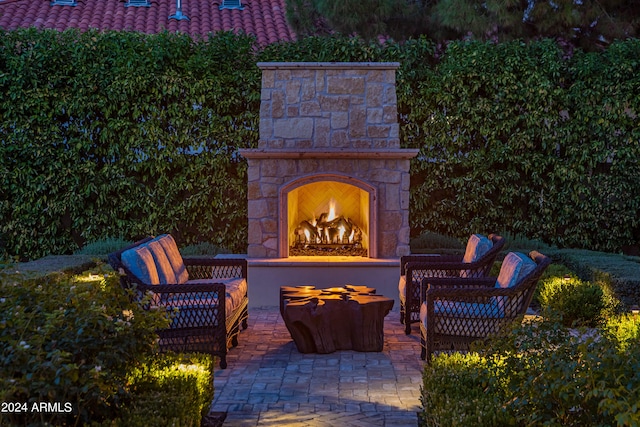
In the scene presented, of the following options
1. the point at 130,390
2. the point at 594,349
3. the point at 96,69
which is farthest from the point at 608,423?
the point at 96,69

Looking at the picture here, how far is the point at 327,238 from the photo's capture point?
10.5m

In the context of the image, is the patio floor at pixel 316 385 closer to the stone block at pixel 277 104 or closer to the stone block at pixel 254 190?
the stone block at pixel 254 190

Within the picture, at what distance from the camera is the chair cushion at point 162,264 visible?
729 cm

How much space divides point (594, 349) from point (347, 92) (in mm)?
7124

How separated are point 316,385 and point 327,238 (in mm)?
4480

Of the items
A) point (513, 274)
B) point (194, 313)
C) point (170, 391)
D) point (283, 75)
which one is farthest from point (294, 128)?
point (170, 391)

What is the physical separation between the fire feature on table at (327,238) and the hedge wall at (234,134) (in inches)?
60.7

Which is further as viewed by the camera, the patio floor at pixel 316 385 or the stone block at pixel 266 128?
the stone block at pixel 266 128

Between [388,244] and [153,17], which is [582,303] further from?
[153,17]

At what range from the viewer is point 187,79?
11.6m

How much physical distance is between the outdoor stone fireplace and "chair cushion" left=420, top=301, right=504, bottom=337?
3.53 m

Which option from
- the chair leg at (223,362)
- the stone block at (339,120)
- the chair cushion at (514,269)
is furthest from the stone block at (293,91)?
the chair leg at (223,362)

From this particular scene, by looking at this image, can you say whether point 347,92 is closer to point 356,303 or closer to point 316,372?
point 356,303

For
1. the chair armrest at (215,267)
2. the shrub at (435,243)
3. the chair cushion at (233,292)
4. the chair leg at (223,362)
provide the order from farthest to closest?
the shrub at (435,243) → the chair armrest at (215,267) → the chair cushion at (233,292) → the chair leg at (223,362)
